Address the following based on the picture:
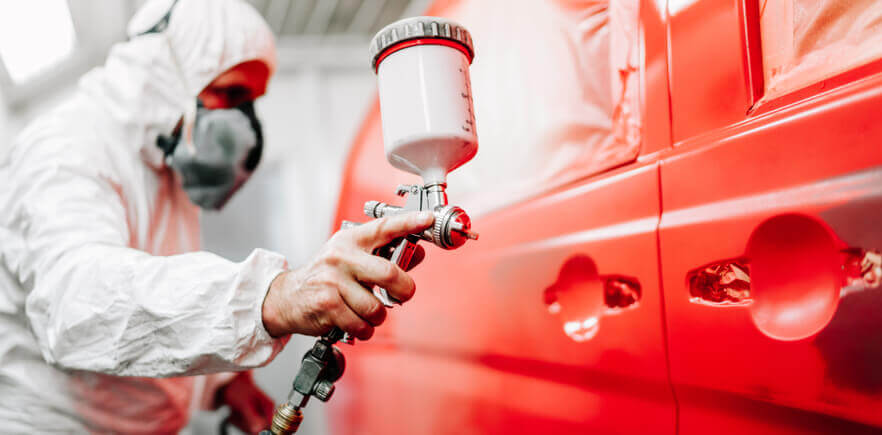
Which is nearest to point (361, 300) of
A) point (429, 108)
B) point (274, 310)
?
point (274, 310)

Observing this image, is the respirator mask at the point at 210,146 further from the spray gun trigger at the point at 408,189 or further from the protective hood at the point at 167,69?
the spray gun trigger at the point at 408,189

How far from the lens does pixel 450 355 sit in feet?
3.83

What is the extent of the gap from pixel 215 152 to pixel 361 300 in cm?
95

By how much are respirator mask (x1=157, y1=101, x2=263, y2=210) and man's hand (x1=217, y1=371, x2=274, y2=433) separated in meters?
0.72

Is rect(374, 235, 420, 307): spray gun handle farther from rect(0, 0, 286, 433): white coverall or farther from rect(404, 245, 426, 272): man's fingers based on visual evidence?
rect(0, 0, 286, 433): white coverall

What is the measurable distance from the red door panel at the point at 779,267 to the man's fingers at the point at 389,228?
0.94 ft

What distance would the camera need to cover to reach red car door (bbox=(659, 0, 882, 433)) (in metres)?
0.53

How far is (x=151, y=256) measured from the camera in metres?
1.02

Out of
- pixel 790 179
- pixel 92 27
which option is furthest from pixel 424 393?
pixel 92 27

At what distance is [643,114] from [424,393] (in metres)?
0.72

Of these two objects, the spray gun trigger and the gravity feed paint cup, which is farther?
the spray gun trigger

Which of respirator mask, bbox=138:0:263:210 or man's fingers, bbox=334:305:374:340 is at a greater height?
respirator mask, bbox=138:0:263:210

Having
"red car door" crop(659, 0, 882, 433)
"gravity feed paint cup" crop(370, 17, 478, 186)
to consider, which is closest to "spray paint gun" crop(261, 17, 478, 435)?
"gravity feed paint cup" crop(370, 17, 478, 186)

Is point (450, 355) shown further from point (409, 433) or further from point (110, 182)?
point (110, 182)
